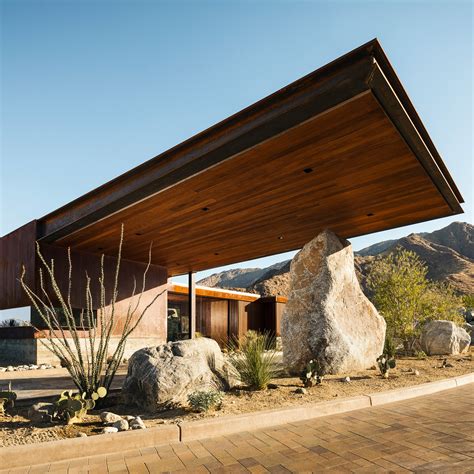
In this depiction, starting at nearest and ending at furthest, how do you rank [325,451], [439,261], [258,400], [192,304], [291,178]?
[325,451] < [258,400] < [291,178] < [192,304] < [439,261]

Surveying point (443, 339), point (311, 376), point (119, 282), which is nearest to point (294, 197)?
point (311, 376)

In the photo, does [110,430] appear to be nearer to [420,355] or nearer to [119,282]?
[119,282]

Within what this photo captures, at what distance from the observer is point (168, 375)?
17.6ft

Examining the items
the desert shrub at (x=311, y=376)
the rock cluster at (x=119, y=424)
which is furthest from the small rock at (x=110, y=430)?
the desert shrub at (x=311, y=376)

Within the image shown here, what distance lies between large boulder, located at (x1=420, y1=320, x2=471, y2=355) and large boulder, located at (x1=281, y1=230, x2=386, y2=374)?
3.97 metres

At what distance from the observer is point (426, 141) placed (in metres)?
6.17

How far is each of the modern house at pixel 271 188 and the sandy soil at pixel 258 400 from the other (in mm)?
3590

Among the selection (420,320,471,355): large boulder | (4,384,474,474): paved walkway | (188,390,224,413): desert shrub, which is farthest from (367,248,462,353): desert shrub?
(188,390,224,413): desert shrub

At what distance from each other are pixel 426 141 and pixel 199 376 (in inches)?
193

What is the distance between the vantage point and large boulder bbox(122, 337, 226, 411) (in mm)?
5234

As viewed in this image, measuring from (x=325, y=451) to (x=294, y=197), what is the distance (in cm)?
532

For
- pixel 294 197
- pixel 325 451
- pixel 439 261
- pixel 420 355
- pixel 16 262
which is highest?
pixel 439 261

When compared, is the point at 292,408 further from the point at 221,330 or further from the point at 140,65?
the point at 221,330

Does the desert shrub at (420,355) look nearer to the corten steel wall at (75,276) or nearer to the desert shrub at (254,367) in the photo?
the desert shrub at (254,367)
